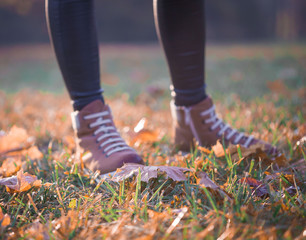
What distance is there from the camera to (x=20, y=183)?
830 millimetres

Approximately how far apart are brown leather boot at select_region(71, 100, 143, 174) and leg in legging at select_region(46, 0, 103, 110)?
1.8 inches

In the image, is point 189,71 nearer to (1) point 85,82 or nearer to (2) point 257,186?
(1) point 85,82

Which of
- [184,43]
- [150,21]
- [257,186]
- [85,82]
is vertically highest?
[150,21]

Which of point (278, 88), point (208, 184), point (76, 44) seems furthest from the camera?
point (278, 88)

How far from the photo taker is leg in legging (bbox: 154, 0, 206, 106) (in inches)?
45.8

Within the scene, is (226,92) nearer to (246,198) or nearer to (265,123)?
(265,123)

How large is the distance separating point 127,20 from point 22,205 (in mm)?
8459

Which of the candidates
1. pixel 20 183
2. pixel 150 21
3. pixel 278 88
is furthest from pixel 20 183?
pixel 150 21

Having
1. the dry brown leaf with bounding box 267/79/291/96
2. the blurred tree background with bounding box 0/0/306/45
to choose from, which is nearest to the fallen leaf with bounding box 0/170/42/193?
the dry brown leaf with bounding box 267/79/291/96

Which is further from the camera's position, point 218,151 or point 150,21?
point 150,21

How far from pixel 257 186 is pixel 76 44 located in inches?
30.4

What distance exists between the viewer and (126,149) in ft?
3.41

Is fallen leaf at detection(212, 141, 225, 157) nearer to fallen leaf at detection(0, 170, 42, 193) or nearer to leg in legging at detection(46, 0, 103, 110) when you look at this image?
leg in legging at detection(46, 0, 103, 110)

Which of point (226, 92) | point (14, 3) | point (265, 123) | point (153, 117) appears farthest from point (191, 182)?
point (14, 3)
